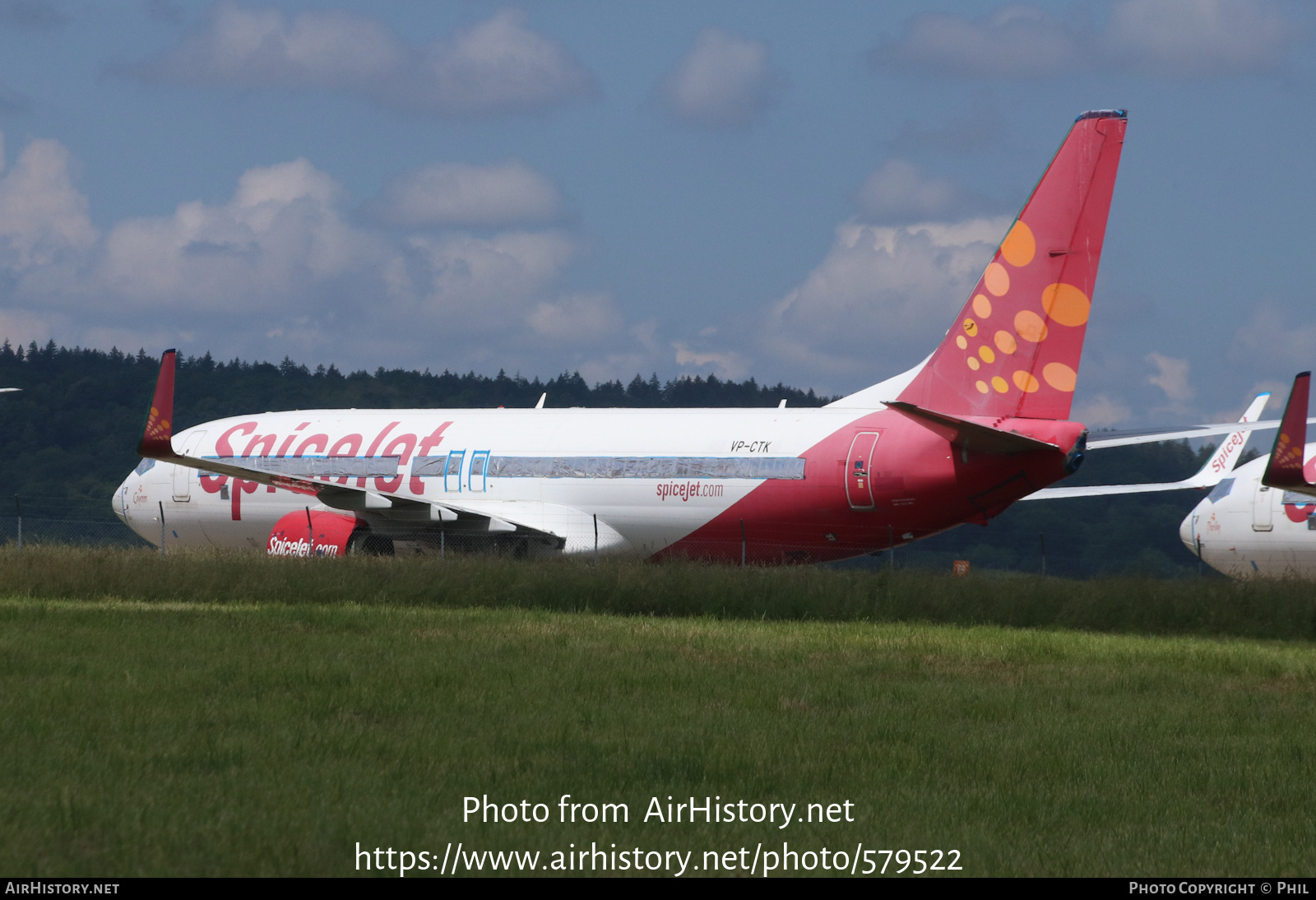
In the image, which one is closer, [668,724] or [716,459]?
[668,724]

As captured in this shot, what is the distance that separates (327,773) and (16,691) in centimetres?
368

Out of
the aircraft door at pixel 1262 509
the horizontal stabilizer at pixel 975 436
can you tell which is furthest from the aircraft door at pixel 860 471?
the aircraft door at pixel 1262 509

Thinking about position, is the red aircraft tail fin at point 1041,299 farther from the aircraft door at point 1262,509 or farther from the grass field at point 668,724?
the aircraft door at point 1262,509

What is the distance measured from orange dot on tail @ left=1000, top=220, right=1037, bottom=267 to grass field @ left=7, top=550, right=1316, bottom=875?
4662mm

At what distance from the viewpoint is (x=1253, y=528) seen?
29.0 m

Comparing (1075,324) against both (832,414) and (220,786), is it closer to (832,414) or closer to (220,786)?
(832,414)

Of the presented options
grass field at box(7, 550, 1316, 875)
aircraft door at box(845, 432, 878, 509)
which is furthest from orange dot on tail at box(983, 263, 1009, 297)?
grass field at box(7, 550, 1316, 875)

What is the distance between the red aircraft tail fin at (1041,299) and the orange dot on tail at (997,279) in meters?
0.01

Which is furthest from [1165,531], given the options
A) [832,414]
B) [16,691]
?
[16,691]

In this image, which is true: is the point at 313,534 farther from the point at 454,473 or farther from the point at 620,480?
the point at 620,480

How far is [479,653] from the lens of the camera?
14109 mm

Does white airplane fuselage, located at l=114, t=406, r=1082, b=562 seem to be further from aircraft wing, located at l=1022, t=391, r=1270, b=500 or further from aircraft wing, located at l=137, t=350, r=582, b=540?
aircraft wing, located at l=1022, t=391, r=1270, b=500

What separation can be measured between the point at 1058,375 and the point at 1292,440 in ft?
14.6

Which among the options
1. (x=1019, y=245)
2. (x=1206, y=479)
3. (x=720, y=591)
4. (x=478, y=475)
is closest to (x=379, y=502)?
(x=478, y=475)
